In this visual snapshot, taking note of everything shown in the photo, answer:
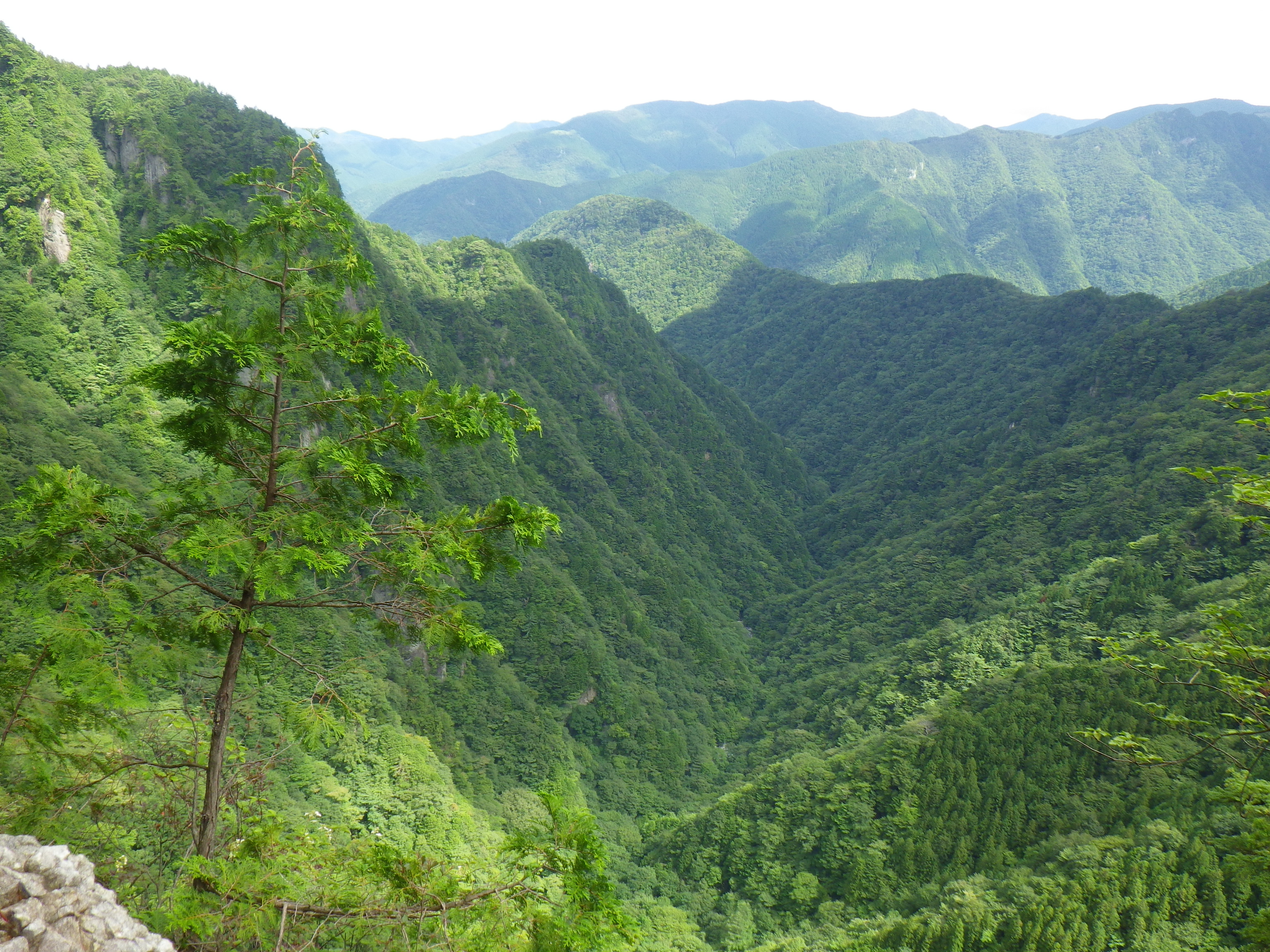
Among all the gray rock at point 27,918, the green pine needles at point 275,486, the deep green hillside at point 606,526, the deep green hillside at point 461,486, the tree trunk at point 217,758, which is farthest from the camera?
the deep green hillside at point 606,526

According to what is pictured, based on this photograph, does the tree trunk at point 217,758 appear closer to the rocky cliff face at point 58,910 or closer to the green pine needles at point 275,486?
the green pine needles at point 275,486

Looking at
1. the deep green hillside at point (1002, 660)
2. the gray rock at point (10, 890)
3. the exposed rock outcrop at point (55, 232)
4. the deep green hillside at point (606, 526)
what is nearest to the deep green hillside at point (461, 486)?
the exposed rock outcrop at point (55, 232)

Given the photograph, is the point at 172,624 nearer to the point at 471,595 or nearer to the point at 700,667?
the point at 471,595

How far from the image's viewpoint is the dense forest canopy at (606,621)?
968cm

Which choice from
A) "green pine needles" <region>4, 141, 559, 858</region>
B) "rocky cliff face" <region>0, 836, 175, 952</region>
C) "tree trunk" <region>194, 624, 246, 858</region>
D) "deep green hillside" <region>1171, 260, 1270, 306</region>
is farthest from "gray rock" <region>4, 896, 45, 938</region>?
"deep green hillside" <region>1171, 260, 1270, 306</region>

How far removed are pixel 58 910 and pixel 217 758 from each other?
214 centimetres

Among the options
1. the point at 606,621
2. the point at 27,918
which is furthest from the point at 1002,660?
the point at 27,918

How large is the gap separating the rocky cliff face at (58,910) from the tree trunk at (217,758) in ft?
3.87

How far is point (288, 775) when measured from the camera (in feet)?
160

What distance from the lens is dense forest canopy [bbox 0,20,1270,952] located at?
31.8 feet

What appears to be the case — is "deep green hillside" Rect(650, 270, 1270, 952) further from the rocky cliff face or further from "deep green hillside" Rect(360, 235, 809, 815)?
the rocky cliff face

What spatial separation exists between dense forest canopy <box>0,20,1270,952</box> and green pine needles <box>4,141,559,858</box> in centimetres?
11

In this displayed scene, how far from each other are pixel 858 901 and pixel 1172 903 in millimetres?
22727

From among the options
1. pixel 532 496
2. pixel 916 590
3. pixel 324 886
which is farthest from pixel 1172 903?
pixel 532 496
